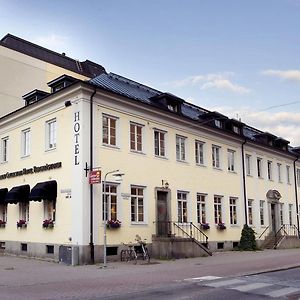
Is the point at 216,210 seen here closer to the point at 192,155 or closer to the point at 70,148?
the point at 192,155

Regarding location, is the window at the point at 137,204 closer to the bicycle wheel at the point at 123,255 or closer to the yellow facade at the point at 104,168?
the yellow facade at the point at 104,168

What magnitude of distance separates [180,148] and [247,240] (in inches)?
319

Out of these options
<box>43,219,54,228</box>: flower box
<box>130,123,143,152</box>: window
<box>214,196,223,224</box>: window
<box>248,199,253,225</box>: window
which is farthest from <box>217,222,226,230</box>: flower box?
<box>43,219,54,228</box>: flower box

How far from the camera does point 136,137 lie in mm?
23500

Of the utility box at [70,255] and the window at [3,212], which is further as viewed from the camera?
the window at [3,212]

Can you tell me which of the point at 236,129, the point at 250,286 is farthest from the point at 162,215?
the point at 250,286

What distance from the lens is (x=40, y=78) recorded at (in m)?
34.0

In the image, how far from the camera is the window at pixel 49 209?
2174cm

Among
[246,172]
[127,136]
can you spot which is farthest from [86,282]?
[246,172]

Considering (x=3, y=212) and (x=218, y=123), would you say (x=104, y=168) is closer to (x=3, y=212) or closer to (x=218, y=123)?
(x=3, y=212)

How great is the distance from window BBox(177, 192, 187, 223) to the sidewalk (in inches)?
162

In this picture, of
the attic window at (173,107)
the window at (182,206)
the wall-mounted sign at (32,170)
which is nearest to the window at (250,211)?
the window at (182,206)

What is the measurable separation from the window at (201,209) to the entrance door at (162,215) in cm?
327

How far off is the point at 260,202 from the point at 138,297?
79.7 ft
